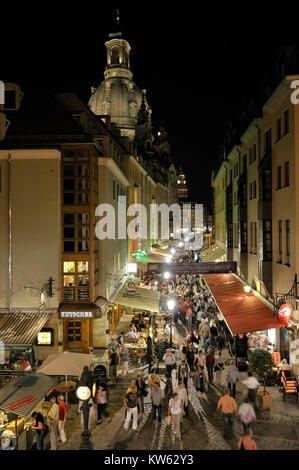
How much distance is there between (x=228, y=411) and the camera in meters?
11.7

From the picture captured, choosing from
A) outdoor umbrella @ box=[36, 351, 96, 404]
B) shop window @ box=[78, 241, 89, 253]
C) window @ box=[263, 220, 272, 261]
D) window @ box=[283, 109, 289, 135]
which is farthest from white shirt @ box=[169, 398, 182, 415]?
window @ box=[283, 109, 289, 135]

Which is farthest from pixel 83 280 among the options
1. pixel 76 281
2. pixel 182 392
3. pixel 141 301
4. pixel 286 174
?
pixel 286 174

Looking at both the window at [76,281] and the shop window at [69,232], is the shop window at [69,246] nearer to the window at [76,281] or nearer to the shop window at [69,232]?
the shop window at [69,232]

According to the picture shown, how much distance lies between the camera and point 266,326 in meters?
16.6

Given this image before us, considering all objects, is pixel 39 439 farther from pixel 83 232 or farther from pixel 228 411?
pixel 83 232

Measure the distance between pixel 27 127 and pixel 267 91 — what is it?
12479mm

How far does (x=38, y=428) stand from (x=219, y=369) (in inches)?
323

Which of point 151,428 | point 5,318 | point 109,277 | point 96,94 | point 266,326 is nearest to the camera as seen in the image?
point 151,428

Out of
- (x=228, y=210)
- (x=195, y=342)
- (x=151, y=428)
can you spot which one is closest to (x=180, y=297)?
(x=228, y=210)

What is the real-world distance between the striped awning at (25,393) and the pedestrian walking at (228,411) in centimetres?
527

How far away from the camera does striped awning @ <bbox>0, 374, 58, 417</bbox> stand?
35.7ft

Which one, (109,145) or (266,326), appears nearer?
(266,326)

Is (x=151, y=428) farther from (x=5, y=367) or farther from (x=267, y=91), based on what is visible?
(x=267, y=91)

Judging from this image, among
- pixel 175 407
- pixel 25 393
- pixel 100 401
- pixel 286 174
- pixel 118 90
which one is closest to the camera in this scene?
pixel 25 393
